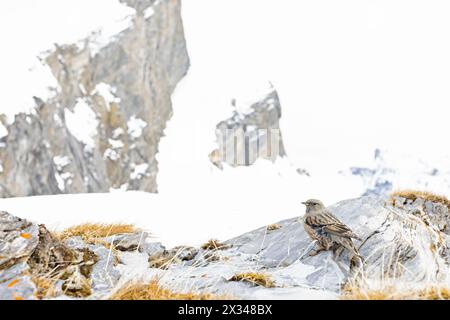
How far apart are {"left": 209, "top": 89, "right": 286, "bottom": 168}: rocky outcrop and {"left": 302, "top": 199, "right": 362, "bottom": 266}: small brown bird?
134511 millimetres

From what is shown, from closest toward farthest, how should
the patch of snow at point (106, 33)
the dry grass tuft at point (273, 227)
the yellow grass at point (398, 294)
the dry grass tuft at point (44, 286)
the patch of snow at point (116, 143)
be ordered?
the yellow grass at point (398, 294) → the dry grass tuft at point (44, 286) → the dry grass tuft at point (273, 227) → the patch of snow at point (106, 33) → the patch of snow at point (116, 143)

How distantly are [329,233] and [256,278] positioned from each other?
106 cm

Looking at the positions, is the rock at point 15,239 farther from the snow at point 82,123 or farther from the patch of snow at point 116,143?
the patch of snow at point 116,143

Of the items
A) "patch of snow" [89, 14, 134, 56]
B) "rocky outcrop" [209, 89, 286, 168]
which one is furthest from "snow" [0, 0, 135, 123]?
"rocky outcrop" [209, 89, 286, 168]

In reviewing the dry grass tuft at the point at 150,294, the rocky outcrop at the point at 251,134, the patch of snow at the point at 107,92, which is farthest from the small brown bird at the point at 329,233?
the rocky outcrop at the point at 251,134

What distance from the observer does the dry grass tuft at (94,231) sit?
6186 mm

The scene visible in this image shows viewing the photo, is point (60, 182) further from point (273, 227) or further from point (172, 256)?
point (172, 256)

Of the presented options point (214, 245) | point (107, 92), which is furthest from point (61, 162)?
point (214, 245)

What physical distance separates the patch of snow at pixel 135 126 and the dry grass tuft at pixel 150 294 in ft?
347

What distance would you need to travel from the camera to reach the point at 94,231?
21.6 feet

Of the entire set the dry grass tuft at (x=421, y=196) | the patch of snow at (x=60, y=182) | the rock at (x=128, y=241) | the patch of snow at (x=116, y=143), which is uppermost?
the dry grass tuft at (x=421, y=196)
